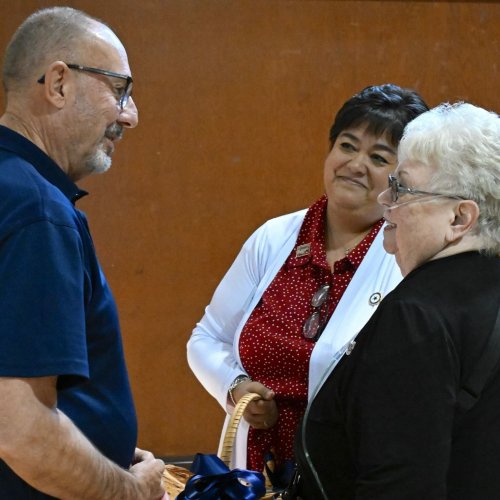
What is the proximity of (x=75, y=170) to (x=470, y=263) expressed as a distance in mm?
698

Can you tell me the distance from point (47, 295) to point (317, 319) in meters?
1.03

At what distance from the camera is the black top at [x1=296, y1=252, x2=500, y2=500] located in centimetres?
135

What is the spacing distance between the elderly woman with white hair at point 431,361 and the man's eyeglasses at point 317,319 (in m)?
0.58

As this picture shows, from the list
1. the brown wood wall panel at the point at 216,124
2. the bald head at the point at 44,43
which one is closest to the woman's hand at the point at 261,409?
the bald head at the point at 44,43

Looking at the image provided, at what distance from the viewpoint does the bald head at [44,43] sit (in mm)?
1471

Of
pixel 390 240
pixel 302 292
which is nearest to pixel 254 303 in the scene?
pixel 302 292

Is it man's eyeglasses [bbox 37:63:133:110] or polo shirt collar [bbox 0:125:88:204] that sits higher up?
man's eyeglasses [bbox 37:63:133:110]

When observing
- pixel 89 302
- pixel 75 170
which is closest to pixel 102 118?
pixel 75 170

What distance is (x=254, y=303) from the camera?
89.5 inches

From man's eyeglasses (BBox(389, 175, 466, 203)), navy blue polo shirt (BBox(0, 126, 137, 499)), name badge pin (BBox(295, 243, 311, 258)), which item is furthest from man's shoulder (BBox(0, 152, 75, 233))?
name badge pin (BBox(295, 243, 311, 258))

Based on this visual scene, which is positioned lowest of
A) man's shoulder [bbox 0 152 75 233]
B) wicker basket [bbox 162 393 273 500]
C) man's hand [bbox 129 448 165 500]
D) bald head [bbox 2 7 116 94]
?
wicker basket [bbox 162 393 273 500]

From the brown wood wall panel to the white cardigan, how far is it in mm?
1619

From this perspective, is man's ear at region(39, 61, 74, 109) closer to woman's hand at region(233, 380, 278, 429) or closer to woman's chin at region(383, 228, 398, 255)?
woman's chin at region(383, 228, 398, 255)

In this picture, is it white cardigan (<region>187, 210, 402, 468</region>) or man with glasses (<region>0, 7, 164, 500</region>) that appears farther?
white cardigan (<region>187, 210, 402, 468</region>)
